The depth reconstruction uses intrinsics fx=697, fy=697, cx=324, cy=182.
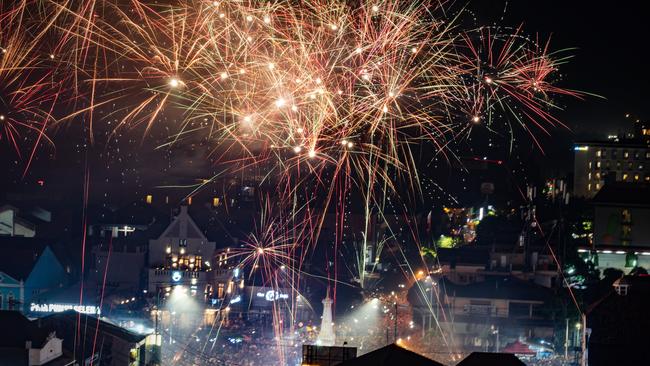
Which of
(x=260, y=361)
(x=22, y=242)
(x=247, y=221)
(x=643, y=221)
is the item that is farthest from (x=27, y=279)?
(x=643, y=221)

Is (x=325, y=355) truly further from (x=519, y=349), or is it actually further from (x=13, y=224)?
(x=13, y=224)

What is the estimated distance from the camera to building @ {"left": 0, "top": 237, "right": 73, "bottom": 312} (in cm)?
2253

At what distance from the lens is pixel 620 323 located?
54.3 feet

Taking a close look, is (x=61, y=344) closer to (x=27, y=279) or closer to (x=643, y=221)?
(x=27, y=279)

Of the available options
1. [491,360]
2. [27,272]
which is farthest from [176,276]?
[491,360]

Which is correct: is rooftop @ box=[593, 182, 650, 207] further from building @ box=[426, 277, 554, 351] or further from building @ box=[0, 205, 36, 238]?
building @ box=[0, 205, 36, 238]

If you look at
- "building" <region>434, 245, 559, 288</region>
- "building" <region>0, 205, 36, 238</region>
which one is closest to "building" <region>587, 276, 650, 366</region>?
"building" <region>434, 245, 559, 288</region>

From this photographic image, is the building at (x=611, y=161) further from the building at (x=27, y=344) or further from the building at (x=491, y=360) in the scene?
the building at (x=27, y=344)

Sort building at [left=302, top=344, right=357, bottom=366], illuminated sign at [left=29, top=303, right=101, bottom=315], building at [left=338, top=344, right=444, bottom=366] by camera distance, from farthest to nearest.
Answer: illuminated sign at [left=29, top=303, right=101, bottom=315] < building at [left=302, top=344, right=357, bottom=366] < building at [left=338, top=344, right=444, bottom=366]

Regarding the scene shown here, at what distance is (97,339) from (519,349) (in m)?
10.8

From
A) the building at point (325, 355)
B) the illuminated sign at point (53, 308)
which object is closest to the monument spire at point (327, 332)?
the illuminated sign at point (53, 308)

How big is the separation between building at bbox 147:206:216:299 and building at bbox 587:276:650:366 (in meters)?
13.4

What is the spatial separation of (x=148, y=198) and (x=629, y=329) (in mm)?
20829

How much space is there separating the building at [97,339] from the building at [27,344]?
849mm
